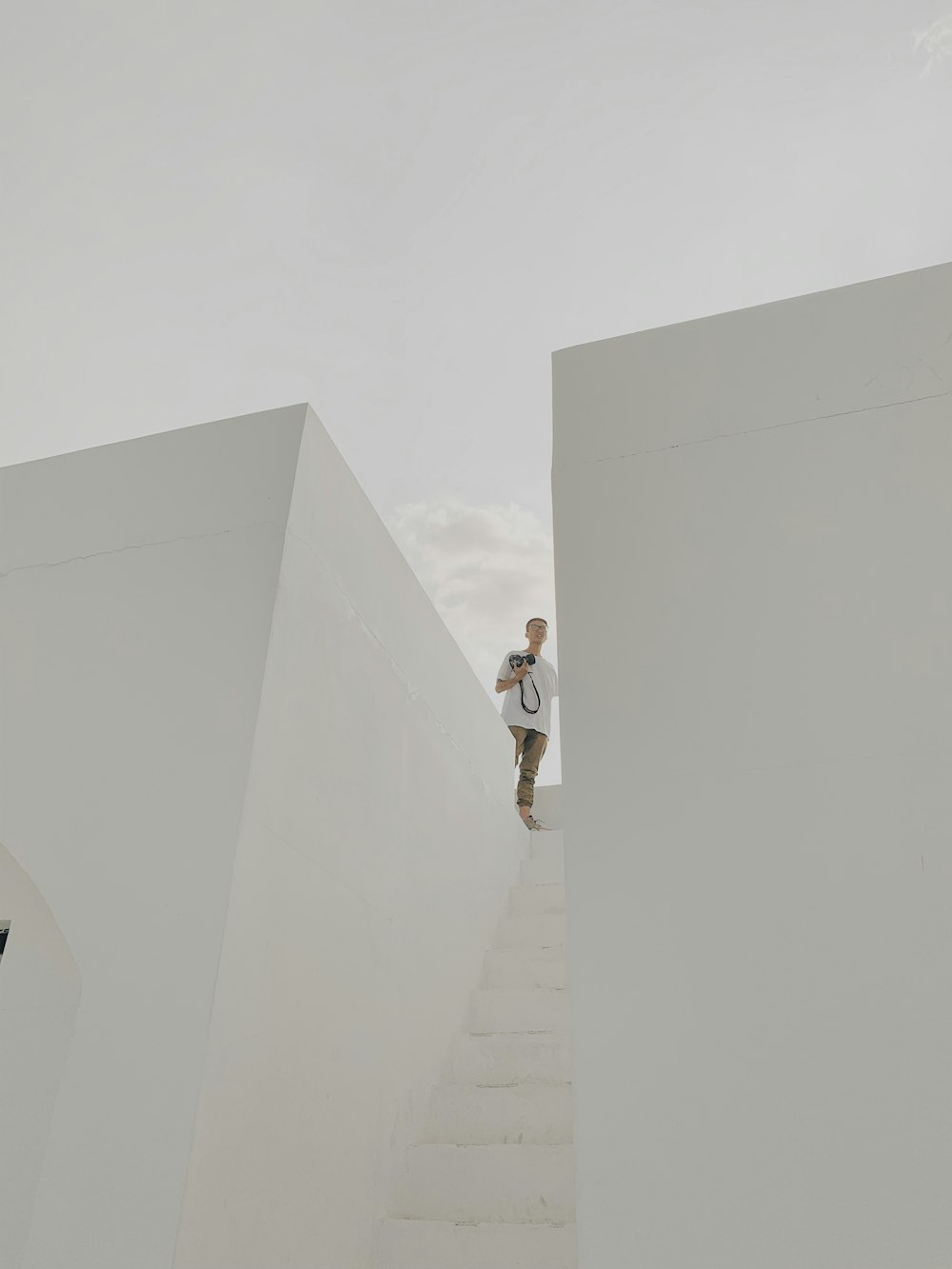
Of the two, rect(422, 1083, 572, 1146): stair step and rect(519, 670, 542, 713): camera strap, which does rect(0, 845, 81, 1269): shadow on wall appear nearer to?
rect(422, 1083, 572, 1146): stair step

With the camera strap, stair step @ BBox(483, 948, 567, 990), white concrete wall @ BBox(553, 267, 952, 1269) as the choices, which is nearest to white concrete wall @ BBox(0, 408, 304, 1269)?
white concrete wall @ BBox(553, 267, 952, 1269)

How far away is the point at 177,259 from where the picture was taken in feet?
15.1

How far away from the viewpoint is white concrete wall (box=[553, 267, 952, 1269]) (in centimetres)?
135

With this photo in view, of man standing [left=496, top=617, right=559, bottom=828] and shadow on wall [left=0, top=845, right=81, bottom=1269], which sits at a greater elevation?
man standing [left=496, top=617, right=559, bottom=828]

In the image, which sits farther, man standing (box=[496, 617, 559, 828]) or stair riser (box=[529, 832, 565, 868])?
man standing (box=[496, 617, 559, 828])

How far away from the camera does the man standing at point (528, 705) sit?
547cm

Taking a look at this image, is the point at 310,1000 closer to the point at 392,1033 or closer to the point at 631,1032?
the point at 392,1033

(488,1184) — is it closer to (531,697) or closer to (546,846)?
(546,846)

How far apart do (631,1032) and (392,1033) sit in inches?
61.5

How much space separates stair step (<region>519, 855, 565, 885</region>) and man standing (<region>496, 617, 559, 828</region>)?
1.51ft

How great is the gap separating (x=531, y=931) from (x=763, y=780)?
110 inches

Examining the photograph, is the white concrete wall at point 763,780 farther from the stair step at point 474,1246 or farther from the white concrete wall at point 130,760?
the stair step at point 474,1246

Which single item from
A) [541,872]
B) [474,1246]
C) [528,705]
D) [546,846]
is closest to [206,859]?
[474,1246]

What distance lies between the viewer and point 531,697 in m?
5.61
